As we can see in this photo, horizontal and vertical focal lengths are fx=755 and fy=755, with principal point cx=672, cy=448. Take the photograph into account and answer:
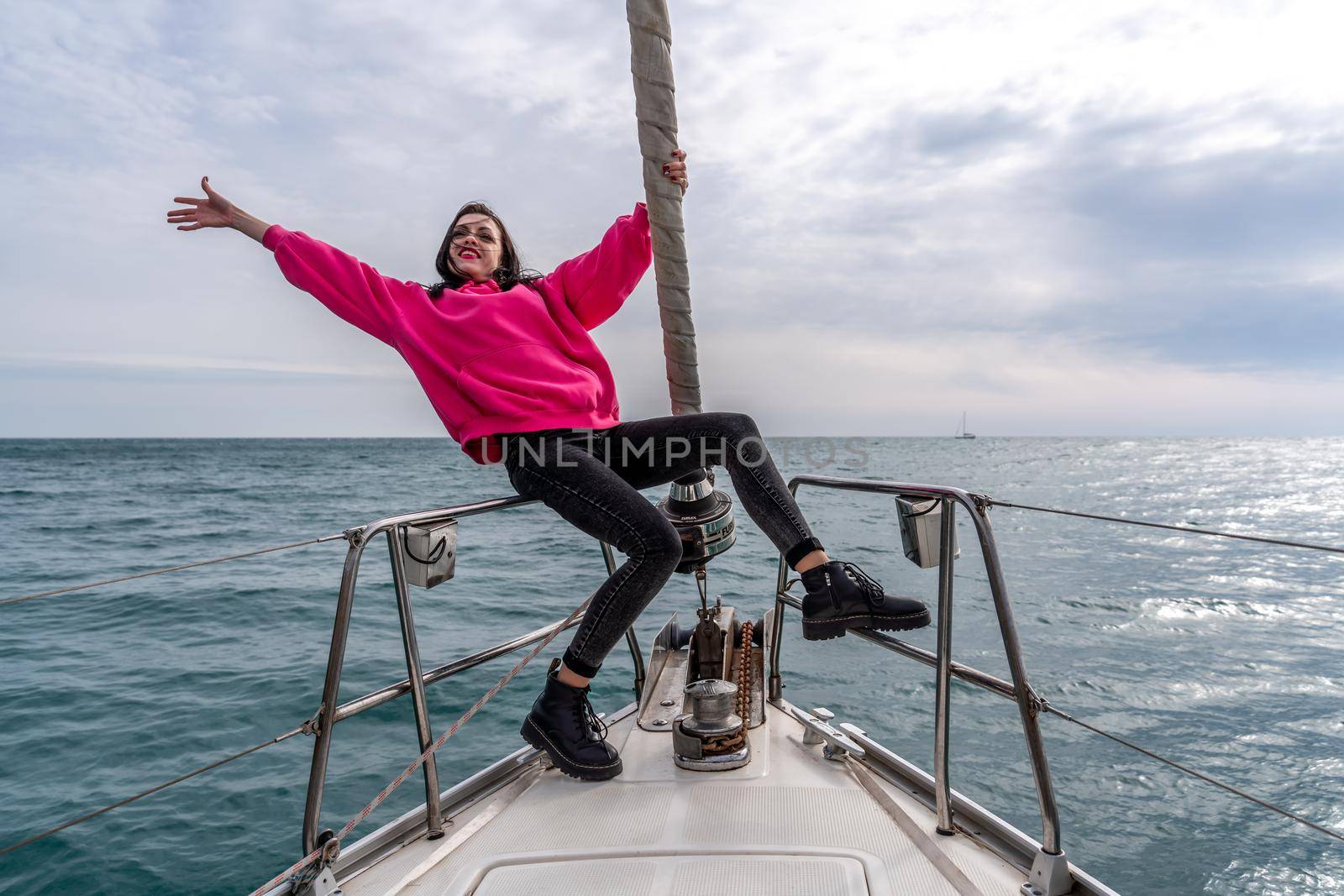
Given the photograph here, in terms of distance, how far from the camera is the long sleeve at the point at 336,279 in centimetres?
238

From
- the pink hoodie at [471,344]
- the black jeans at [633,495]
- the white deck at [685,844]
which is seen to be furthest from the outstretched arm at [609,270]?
the white deck at [685,844]

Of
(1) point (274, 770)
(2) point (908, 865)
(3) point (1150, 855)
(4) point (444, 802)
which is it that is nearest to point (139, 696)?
(1) point (274, 770)

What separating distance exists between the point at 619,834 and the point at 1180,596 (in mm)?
9053

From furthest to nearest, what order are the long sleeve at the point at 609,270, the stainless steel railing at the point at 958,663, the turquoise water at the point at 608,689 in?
the turquoise water at the point at 608,689 < the long sleeve at the point at 609,270 < the stainless steel railing at the point at 958,663

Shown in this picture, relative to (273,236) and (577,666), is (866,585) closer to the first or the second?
(577,666)

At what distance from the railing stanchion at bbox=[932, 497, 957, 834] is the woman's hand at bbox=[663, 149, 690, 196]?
1305mm

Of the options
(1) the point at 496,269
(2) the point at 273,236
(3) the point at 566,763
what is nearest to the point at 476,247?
(1) the point at 496,269

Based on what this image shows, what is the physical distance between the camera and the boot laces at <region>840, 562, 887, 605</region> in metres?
2.08

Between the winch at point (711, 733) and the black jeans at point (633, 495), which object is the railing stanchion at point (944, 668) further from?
the winch at point (711, 733)

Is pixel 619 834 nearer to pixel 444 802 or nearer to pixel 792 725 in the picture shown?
pixel 444 802

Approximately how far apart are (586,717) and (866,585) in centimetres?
90

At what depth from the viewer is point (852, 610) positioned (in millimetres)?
2068

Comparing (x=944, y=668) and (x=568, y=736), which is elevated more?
(x=944, y=668)

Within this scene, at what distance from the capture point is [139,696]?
5.44m
